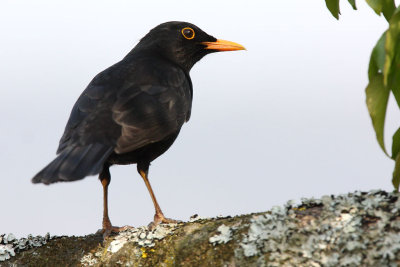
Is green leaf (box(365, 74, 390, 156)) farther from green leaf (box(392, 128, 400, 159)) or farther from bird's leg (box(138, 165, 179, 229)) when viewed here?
bird's leg (box(138, 165, 179, 229))

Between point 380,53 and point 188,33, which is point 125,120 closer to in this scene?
point 188,33

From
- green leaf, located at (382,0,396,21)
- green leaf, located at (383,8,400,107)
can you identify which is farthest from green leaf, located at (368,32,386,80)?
green leaf, located at (382,0,396,21)

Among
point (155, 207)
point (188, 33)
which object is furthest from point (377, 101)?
point (188, 33)

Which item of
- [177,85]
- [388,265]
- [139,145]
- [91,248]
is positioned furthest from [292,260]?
[177,85]

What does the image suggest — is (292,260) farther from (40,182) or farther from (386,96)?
(40,182)

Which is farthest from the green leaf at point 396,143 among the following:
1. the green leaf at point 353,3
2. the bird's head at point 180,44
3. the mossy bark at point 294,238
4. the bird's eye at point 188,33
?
the bird's eye at point 188,33

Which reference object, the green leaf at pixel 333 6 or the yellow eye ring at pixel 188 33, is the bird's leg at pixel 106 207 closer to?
the yellow eye ring at pixel 188 33
